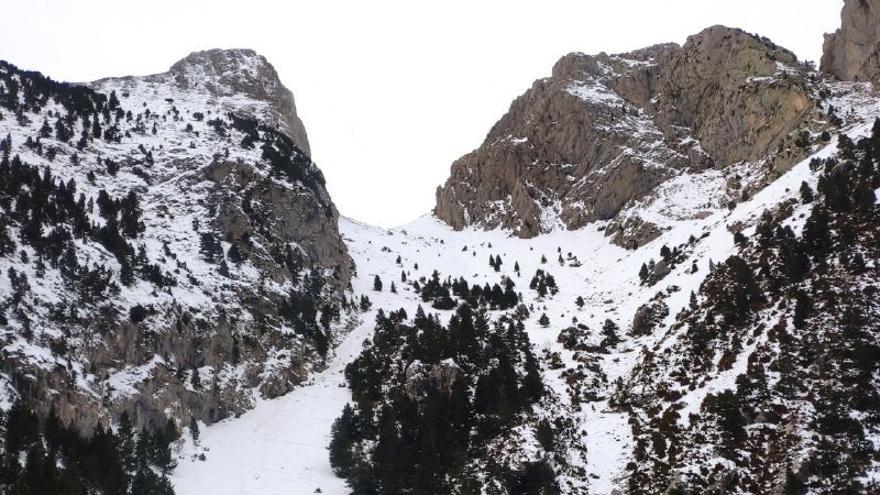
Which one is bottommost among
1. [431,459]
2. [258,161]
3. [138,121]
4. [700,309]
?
[431,459]

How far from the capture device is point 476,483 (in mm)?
52188

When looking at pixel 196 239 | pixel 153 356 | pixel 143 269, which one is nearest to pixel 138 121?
pixel 196 239

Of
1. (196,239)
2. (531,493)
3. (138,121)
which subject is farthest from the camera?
(138,121)

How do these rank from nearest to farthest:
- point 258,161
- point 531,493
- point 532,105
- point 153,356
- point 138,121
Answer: point 531,493 → point 153,356 → point 258,161 → point 138,121 → point 532,105

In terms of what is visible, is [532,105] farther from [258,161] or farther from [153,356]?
[153,356]

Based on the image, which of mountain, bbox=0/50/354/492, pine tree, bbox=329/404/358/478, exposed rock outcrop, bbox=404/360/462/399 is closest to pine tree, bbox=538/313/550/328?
exposed rock outcrop, bbox=404/360/462/399

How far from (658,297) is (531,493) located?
32.7m

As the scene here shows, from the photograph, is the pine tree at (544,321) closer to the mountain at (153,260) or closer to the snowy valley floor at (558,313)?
the snowy valley floor at (558,313)

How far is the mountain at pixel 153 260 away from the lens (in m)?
63.4

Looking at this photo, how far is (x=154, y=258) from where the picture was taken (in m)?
83.4

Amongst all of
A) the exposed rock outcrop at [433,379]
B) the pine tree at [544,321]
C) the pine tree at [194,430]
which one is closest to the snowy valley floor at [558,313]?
the pine tree at [544,321]

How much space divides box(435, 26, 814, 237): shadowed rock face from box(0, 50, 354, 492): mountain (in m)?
48.0

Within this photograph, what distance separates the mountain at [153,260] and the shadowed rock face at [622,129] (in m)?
48.0

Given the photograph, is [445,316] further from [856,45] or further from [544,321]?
[856,45]
